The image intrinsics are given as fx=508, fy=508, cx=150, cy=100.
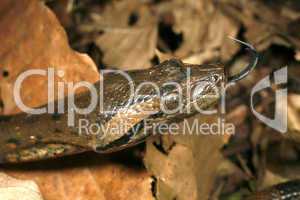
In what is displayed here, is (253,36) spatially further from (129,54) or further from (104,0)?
(104,0)

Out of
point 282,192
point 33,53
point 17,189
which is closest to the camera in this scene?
point 17,189

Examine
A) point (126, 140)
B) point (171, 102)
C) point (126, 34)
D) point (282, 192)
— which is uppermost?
point (126, 34)

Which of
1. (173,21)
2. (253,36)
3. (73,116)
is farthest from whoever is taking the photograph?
(173,21)

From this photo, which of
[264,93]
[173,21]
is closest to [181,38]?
[173,21]

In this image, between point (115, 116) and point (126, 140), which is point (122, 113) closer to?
point (115, 116)

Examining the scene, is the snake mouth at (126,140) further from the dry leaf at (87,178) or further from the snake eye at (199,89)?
the snake eye at (199,89)

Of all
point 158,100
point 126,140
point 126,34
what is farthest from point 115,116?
point 126,34

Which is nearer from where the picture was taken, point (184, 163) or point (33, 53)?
point (184, 163)

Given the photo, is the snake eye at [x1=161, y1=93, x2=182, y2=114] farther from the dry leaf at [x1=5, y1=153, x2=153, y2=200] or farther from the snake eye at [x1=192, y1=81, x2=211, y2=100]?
the dry leaf at [x1=5, y1=153, x2=153, y2=200]

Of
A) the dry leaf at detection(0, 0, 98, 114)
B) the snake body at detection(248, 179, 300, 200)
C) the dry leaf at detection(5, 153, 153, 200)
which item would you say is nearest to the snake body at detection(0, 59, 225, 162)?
the dry leaf at detection(5, 153, 153, 200)

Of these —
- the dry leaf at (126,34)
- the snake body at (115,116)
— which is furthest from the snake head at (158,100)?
the dry leaf at (126,34)

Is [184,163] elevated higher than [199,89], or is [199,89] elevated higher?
[199,89]
